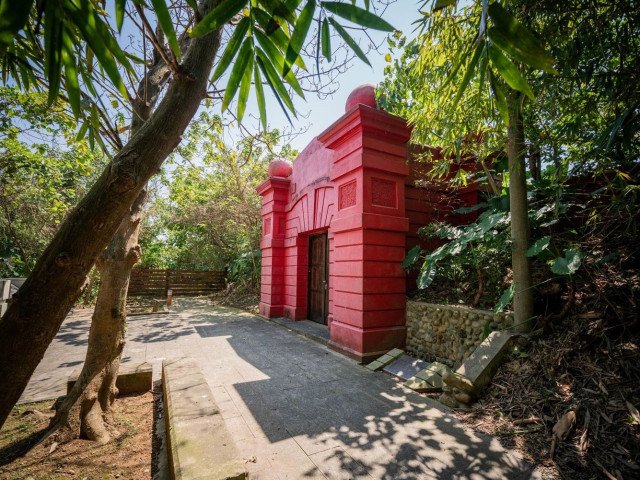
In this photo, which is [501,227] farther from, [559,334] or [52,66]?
[52,66]

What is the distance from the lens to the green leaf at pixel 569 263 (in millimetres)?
3115

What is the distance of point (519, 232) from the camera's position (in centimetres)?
383

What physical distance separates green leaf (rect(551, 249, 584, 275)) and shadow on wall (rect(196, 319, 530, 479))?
1.87 m

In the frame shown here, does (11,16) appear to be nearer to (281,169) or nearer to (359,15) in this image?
(359,15)

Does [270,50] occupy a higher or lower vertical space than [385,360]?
higher

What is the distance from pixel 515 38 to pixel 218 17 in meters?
1.19

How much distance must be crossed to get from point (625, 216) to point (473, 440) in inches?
127

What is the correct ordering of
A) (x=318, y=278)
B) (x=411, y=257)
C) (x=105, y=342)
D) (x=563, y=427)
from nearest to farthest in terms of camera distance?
(x=563, y=427), (x=105, y=342), (x=411, y=257), (x=318, y=278)

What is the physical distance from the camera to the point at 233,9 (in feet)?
3.97

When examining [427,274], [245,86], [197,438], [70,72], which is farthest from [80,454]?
[427,274]

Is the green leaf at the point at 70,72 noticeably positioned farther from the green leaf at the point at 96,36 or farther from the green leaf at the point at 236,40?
the green leaf at the point at 236,40

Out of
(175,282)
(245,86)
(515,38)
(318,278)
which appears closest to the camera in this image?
(515,38)

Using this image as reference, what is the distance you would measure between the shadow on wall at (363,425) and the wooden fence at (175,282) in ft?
41.5

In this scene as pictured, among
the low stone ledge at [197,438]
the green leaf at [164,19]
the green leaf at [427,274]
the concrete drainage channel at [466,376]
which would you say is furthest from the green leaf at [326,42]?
the green leaf at [427,274]
